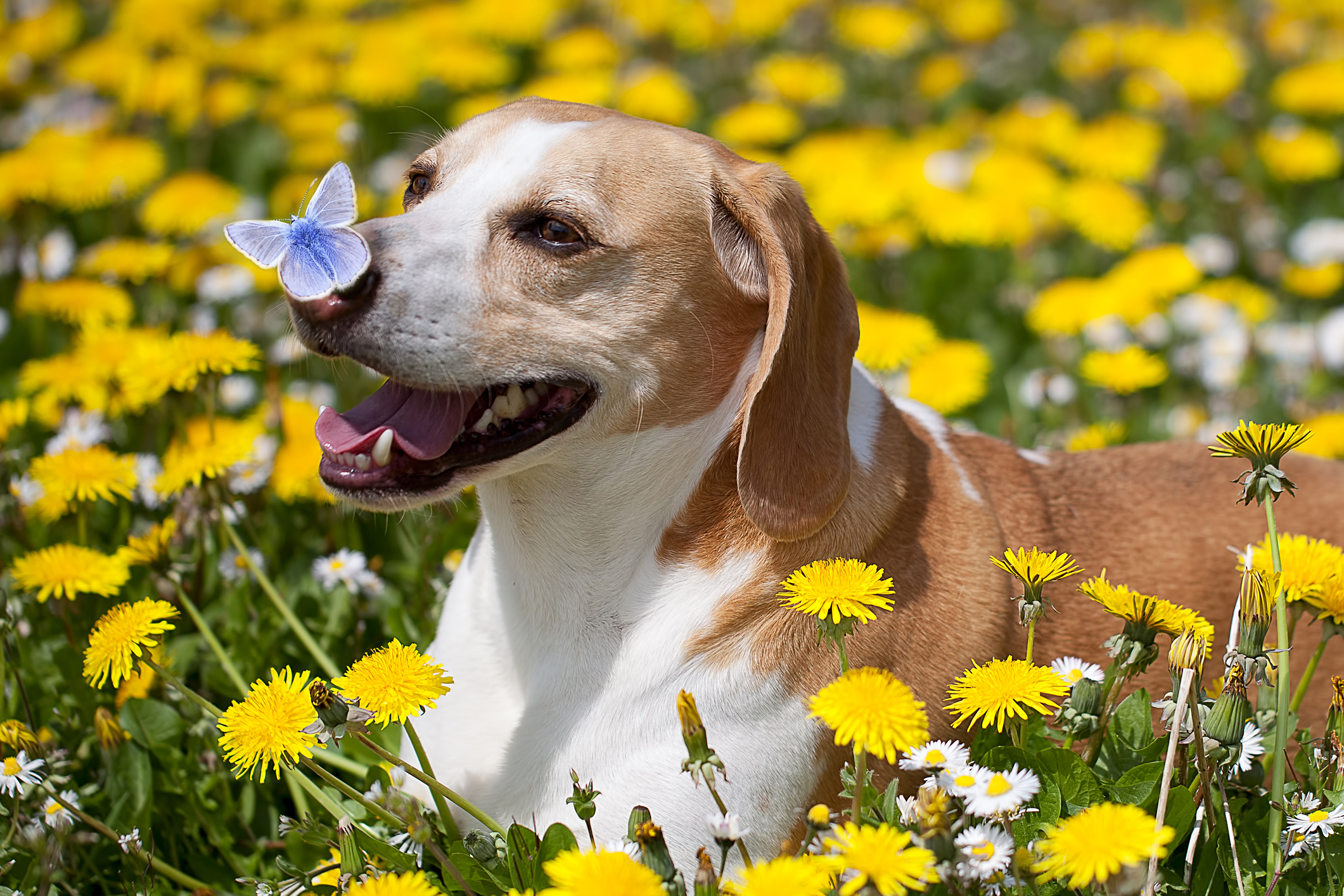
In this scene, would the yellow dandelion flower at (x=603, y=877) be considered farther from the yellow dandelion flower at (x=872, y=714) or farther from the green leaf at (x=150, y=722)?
the green leaf at (x=150, y=722)

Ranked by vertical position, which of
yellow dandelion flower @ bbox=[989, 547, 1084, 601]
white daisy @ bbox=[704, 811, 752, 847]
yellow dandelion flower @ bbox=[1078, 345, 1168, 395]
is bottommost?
yellow dandelion flower @ bbox=[1078, 345, 1168, 395]

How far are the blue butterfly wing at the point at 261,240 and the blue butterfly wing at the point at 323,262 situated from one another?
0.03 meters

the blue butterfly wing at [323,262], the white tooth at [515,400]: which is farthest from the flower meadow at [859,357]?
the blue butterfly wing at [323,262]

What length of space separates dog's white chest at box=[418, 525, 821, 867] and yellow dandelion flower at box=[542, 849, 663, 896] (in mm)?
791

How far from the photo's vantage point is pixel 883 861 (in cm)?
213

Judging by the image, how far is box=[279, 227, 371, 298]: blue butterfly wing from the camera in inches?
115

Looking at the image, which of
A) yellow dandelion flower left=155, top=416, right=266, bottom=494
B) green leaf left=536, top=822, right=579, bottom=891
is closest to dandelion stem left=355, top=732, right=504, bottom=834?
green leaf left=536, top=822, right=579, bottom=891

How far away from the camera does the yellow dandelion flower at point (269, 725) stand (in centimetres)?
242

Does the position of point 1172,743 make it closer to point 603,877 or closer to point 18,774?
point 603,877

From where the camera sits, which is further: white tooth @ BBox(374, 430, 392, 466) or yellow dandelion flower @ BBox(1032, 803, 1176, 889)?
white tooth @ BBox(374, 430, 392, 466)

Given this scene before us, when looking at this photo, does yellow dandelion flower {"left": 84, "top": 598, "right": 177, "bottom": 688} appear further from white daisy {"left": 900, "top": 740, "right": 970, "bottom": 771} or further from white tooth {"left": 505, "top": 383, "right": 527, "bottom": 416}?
white daisy {"left": 900, "top": 740, "right": 970, "bottom": 771}

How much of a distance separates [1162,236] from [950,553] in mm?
4699

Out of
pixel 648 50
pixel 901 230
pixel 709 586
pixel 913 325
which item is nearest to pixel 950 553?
pixel 709 586

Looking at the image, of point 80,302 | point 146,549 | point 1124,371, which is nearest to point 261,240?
point 146,549
